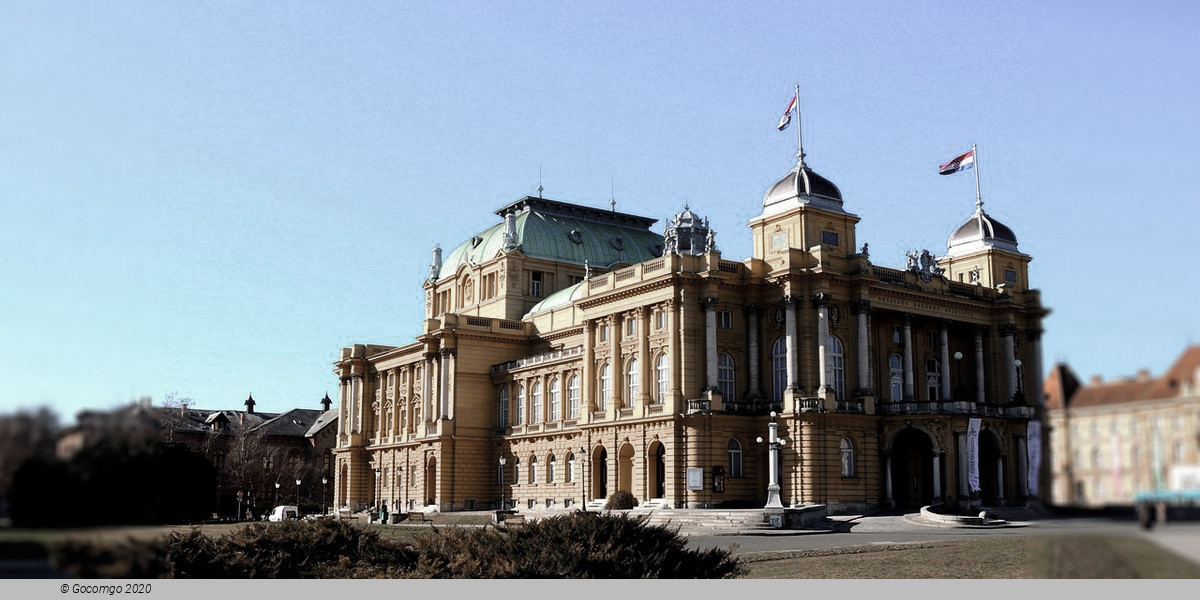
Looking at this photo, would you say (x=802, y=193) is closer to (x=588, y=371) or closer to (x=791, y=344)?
(x=791, y=344)

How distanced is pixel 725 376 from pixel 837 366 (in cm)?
635

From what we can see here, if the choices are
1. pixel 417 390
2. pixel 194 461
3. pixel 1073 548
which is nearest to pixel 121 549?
pixel 194 461

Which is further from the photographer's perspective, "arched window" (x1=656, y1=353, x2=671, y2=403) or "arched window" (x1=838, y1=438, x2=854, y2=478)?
"arched window" (x1=656, y1=353, x2=671, y2=403)

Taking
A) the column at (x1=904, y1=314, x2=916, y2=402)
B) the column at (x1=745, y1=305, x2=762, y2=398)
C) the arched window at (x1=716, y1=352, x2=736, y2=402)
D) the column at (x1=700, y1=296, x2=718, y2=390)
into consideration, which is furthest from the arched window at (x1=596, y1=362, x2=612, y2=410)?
the column at (x1=904, y1=314, x2=916, y2=402)

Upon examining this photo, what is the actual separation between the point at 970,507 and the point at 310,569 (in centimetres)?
4628

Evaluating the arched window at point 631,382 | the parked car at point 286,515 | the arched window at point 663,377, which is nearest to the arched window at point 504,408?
the arched window at point 631,382

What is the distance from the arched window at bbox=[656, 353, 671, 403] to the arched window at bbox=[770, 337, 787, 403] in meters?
6.05

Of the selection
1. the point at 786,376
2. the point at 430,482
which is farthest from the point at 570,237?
the point at 786,376

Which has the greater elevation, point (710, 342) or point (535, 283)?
point (535, 283)

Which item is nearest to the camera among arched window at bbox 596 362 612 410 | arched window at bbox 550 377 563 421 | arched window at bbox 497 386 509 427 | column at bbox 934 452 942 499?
column at bbox 934 452 942 499

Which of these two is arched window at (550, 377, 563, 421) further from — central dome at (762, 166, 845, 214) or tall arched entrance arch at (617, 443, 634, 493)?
central dome at (762, 166, 845, 214)

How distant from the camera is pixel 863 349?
62.7 m

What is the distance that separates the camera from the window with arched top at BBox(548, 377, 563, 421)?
76375mm

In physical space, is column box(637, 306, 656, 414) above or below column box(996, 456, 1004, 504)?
above
